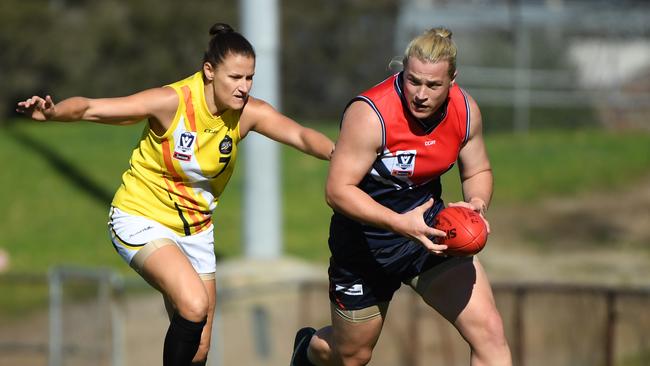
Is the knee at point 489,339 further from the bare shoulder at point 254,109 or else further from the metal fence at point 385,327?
the metal fence at point 385,327

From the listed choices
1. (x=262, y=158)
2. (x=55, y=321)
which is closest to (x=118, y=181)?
(x=262, y=158)

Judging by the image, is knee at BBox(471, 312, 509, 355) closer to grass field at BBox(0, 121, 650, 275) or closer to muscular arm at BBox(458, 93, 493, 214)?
muscular arm at BBox(458, 93, 493, 214)

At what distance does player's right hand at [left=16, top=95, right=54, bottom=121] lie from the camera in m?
5.66

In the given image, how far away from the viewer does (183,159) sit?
6039 millimetres

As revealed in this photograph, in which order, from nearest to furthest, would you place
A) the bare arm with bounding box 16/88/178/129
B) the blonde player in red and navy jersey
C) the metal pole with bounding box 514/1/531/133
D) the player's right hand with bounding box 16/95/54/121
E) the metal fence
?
the blonde player in red and navy jersey < the player's right hand with bounding box 16/95/54/121 < the bare arm with bounding box 16/88/178/129 < the metal fence < the metal pole with bounding box 514/1/531/133

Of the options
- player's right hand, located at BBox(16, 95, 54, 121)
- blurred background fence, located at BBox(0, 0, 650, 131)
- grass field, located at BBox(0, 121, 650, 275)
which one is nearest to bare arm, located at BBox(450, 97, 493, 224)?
player's right hand, located at BBox(16, 95, 54, 121)

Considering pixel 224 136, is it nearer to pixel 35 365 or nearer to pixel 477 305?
pixel 477 305

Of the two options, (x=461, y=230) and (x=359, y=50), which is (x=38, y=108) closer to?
(x=461, y=230)

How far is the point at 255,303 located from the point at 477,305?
7.38m

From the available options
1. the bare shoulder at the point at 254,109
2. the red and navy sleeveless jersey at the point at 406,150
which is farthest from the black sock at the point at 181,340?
the bare shoulder at the point at 254,109

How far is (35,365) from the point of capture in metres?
14.0

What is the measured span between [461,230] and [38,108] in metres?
2.26

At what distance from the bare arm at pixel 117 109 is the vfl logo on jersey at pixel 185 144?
0.37ft

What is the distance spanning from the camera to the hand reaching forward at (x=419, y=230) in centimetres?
529
